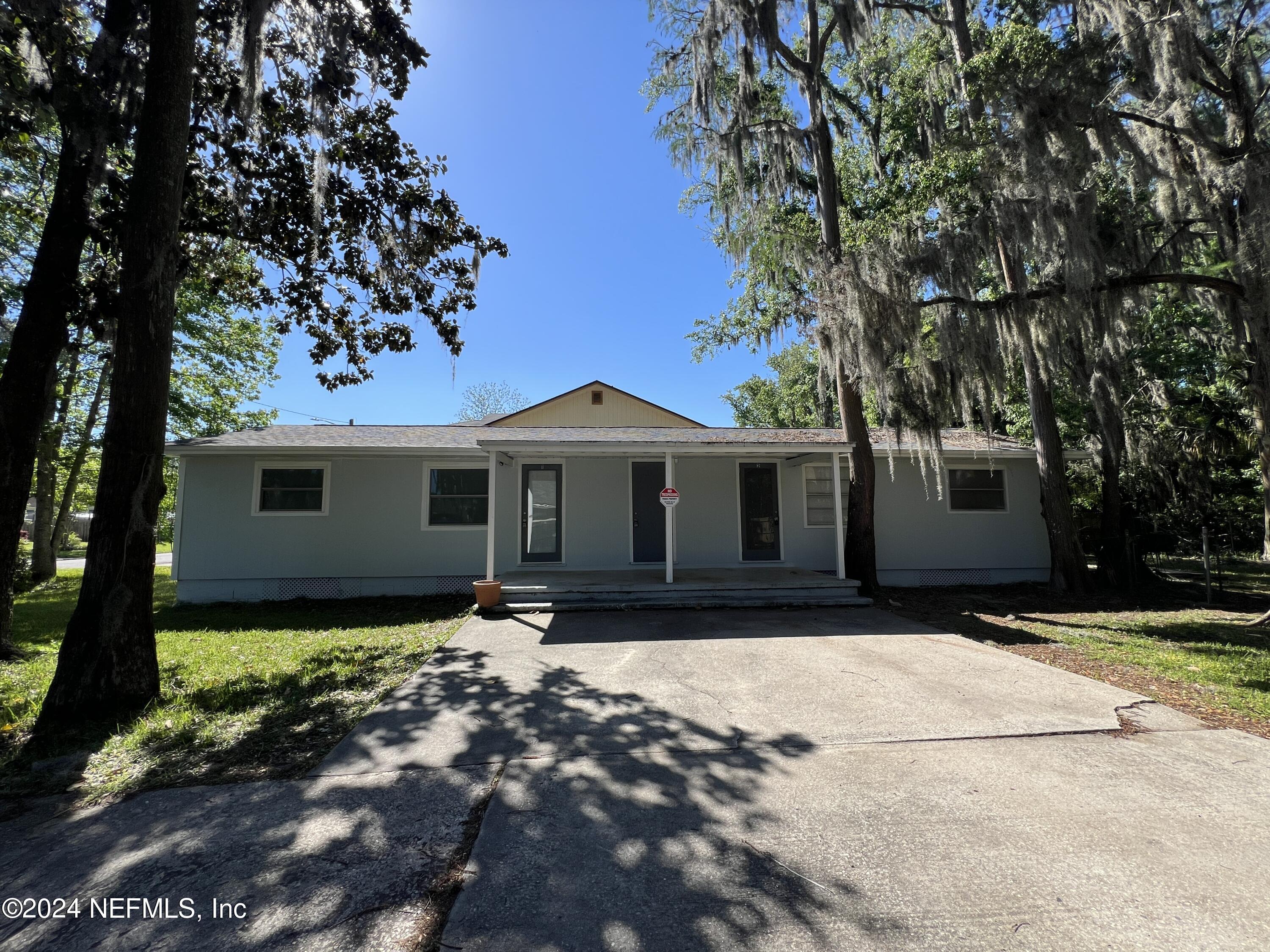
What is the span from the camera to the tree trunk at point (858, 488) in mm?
9430

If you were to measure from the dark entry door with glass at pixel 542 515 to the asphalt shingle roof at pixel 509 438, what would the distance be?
2.31 ft

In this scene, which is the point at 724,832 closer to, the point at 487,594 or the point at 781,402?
the point at 487,594

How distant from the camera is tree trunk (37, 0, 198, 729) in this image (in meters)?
3.97

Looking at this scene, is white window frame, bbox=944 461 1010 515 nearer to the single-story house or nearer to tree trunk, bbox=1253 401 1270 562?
the single-story house

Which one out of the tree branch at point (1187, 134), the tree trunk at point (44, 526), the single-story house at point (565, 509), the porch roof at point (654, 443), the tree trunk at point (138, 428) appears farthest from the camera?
the tree trunk at point (44, 526)

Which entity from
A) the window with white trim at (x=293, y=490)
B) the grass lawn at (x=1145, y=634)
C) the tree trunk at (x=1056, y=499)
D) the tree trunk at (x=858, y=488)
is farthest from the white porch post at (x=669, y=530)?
the tree trunk at (x=1056, y=499)

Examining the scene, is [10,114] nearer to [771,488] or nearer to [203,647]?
[203,647]

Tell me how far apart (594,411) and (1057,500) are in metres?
15.9

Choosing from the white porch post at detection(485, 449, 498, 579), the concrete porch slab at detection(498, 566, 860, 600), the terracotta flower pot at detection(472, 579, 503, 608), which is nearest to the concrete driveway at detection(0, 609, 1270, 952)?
the terracotta flower pot at detection(472, 579, 503, 608)

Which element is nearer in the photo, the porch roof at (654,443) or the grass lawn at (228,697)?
the grass lawn at (228,697)

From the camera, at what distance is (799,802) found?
108 inches

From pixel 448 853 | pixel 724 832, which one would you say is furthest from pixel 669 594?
pixel 448 853

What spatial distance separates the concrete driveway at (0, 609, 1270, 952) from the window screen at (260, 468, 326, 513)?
268 inches

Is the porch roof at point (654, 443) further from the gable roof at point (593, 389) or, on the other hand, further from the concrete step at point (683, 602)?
the gable roof at point (593, 389)
